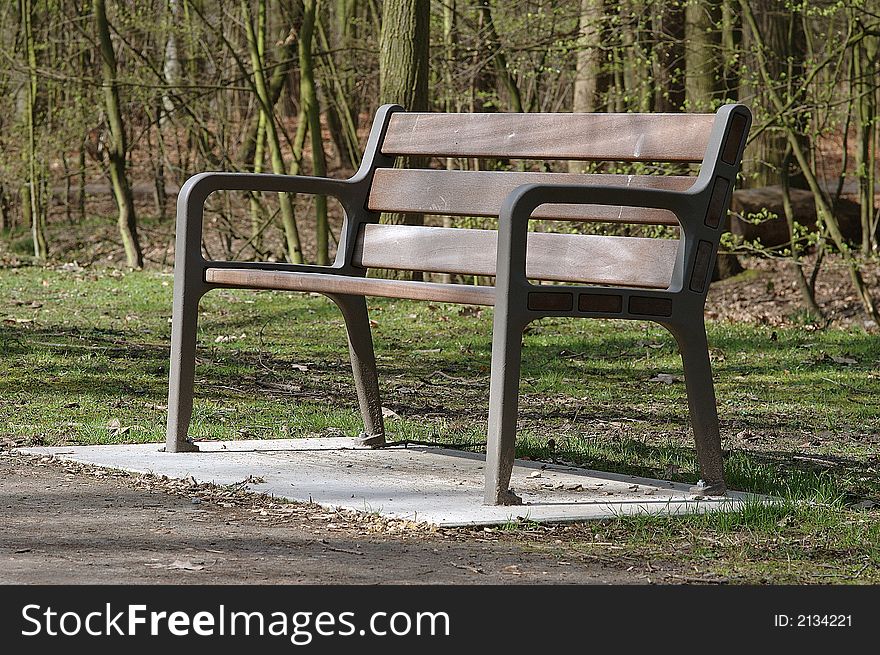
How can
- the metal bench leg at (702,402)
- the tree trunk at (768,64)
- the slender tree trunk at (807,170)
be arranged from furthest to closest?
1. the tree trunk at (768,64)
2. the slender tree trunk at (807,170)
3. the metal bench leg at (702,402)

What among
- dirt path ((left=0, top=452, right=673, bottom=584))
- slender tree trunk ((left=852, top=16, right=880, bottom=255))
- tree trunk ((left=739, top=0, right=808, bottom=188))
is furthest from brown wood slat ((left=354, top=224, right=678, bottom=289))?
slender tree trunk ((left=852, top=16, right=880, bottom=255))

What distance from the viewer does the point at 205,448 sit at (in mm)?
4484

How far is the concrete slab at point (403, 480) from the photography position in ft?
11.7

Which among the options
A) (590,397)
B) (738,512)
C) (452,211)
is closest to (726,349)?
(590,397)

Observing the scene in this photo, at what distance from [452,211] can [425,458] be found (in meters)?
0.86

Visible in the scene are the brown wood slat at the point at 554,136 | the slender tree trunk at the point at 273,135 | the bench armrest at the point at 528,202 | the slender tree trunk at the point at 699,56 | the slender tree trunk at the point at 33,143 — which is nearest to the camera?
the bench armrest at the point at 528,202

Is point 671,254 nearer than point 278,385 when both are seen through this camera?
Yes

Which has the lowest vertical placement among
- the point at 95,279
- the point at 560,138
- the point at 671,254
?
the point at 95,279

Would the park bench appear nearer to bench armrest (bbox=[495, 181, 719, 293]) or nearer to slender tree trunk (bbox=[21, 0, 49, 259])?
bench armrest (bbox=[495, 181, 719, 293])

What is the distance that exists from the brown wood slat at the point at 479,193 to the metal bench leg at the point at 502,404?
69 centimetres

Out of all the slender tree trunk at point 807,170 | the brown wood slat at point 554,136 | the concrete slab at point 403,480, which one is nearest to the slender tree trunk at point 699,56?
the slender tree trunk at point 807,170

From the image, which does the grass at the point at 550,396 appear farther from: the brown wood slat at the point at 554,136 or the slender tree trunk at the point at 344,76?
the slender tree trunk at the point at 344,76

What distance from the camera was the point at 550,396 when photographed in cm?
630

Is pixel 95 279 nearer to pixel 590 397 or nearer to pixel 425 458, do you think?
pixel 590 397
